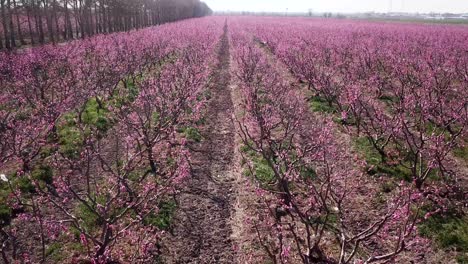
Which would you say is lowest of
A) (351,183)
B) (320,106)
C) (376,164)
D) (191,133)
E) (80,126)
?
(351,183)

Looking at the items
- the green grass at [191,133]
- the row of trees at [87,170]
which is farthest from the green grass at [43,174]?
the green grass at [191,133]

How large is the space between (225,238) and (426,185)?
454 centimetres

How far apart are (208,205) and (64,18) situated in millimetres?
37641

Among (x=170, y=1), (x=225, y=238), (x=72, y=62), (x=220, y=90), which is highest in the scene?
(x=170, y=1)

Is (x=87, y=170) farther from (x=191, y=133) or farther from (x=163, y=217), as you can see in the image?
(x=191, y=133)

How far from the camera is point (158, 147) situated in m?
10.0

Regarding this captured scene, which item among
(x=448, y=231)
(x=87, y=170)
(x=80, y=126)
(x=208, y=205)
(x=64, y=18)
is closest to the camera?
(x=87, y=170)

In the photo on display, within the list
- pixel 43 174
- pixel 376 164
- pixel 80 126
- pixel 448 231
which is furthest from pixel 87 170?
pixel 376 164

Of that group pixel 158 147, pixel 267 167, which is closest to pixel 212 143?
pixel 158 147

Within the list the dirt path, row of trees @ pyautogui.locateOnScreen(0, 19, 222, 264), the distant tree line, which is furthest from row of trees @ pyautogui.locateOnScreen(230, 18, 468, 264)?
the distant tree line

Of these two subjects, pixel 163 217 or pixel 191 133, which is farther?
pixel 191 133

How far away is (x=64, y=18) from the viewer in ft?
127

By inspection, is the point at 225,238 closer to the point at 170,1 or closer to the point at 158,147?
the point at 158,147

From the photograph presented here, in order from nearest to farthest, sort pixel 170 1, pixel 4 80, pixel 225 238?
pixel 225 238, pixel 4 80, pixel 170 1
